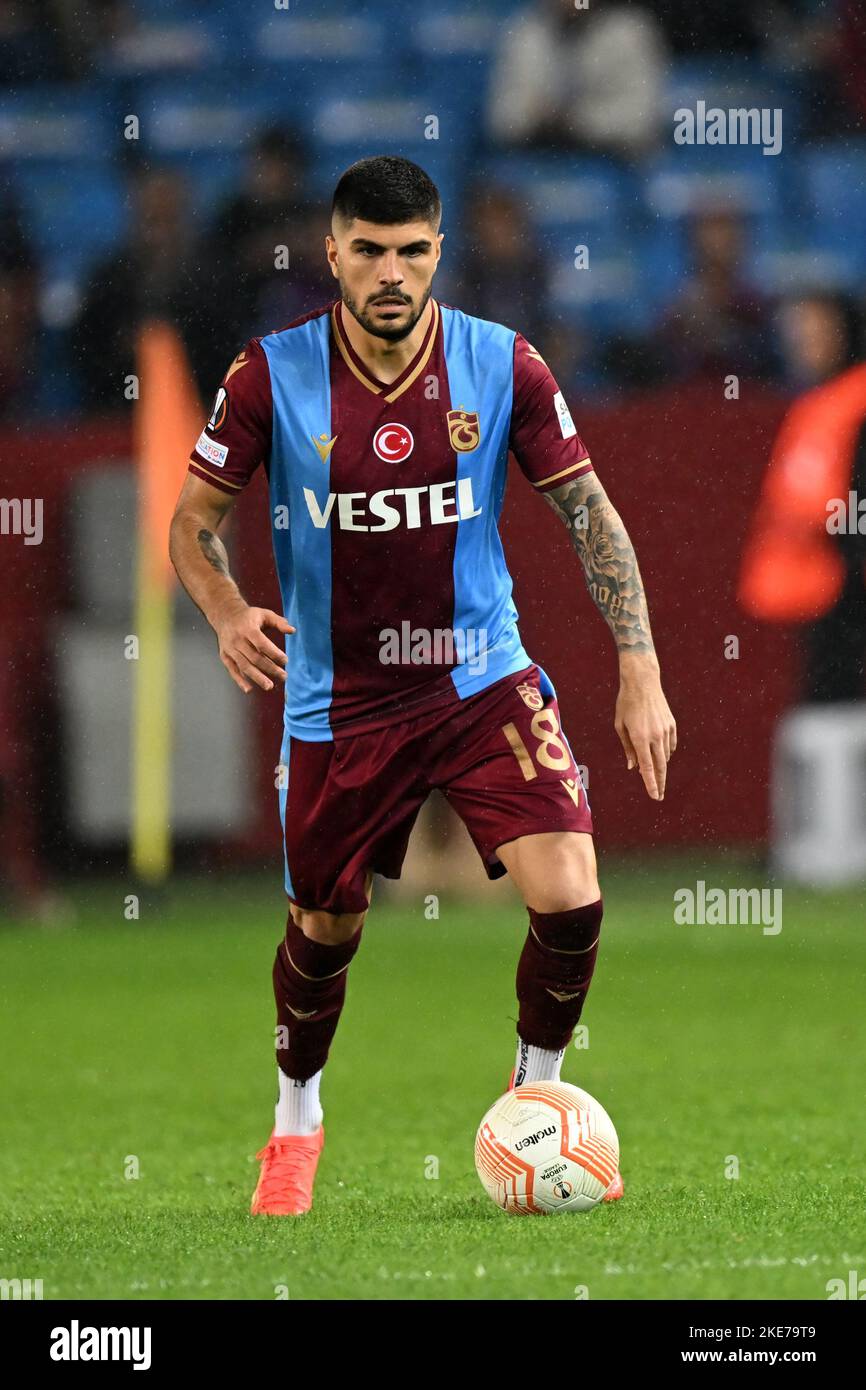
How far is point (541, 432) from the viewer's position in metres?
5.32

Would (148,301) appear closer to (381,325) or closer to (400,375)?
(400,375)

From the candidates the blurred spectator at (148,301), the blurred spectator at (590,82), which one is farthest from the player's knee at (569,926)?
the blurred spectator at (590,82)

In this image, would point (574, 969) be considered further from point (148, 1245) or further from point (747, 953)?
point (747, 953)

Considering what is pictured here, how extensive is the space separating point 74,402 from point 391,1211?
724 centimetres

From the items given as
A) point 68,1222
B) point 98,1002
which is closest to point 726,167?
point 98,1002

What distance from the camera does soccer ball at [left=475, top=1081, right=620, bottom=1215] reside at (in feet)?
16.5

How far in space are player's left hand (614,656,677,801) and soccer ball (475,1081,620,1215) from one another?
2.39 ft

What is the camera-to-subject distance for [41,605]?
441 inches

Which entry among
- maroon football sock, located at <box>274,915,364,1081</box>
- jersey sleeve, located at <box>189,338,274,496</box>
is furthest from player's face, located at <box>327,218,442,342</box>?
maroon football sock, located at <box>274,915,364,1081</box>

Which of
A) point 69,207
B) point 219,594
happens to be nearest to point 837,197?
point 69,207

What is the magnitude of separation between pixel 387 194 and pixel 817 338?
6.22m

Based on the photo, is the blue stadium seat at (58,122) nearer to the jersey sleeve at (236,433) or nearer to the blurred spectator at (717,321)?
the blurred spectator at (717,321)

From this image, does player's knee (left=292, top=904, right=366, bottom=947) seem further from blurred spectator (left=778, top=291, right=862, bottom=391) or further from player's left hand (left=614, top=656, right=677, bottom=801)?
blurred spectator (left=778, top=291, right=862, bottom=391)
